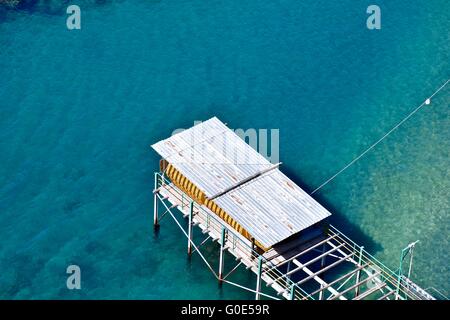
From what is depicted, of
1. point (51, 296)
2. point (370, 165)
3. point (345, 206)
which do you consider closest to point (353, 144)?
point (370, 165)

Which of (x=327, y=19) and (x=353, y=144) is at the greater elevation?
(x=327, y=19)

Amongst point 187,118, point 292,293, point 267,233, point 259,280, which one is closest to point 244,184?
point 267,233

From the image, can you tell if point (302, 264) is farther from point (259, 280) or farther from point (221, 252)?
point (221, 252)

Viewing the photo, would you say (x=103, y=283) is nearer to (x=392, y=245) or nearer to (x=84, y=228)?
(x=84, y=228)

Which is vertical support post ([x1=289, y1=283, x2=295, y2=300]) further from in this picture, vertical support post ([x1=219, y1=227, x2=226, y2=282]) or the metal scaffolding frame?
vertical support post ([x1=219, y1=227, x2=226, y2=282])

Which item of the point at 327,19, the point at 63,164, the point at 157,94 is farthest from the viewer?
the point at 327,19

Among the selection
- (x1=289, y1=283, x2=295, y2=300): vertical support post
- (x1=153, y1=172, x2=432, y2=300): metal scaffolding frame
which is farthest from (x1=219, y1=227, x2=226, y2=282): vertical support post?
(x1=289, y1=283, x2=295, y2=300): vertical support post
